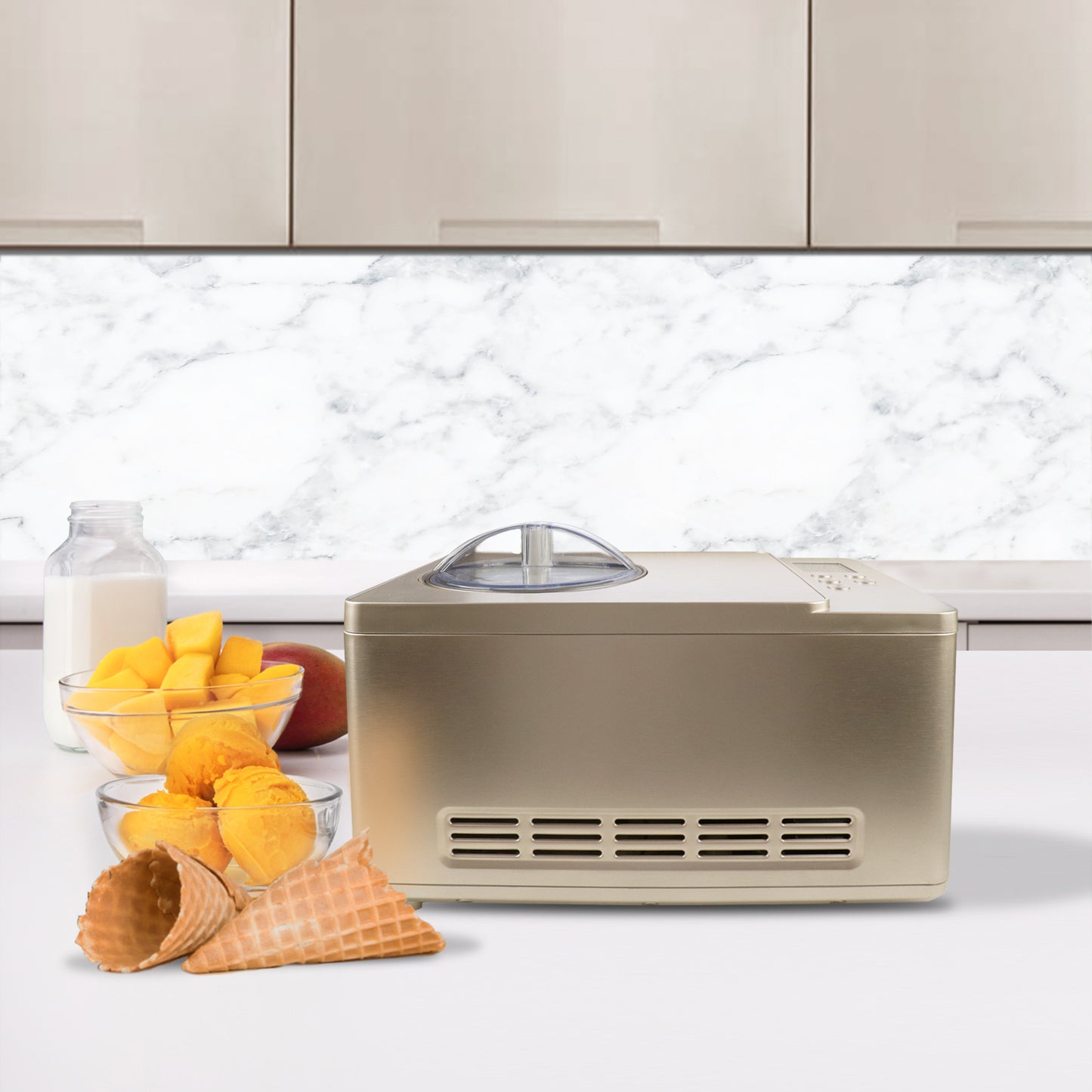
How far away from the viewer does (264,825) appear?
55 centimetres

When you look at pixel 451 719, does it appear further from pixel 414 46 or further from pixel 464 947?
pixel 414 46

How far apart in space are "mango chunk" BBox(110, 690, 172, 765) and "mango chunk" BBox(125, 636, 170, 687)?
0.03m

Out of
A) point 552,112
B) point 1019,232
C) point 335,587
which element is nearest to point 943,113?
point 1019,232

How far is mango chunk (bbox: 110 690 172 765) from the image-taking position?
29.9 inches

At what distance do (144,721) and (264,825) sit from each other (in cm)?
25

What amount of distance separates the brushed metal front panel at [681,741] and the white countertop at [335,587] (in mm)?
1213

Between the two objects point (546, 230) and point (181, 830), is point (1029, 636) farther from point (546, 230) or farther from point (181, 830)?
point (181, 830)

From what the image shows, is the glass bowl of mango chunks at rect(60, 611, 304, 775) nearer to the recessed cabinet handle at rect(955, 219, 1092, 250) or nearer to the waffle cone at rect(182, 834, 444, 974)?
the waffle cone at rect(182, 834, 444, 974)

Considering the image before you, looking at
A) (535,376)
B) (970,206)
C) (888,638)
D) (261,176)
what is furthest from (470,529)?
(888,638)

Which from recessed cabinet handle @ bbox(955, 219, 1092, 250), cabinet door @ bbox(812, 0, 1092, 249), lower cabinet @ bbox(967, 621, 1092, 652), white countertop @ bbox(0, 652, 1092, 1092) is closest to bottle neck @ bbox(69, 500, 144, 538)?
white countertop @ bbox(0, 652, 1092, 1092)

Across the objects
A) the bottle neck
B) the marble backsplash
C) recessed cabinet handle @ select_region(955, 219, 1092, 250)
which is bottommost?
the bottle neck

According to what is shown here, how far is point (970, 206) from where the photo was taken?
7.64ft

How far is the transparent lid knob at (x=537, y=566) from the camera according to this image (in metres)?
0.64

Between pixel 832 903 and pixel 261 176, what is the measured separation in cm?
208
